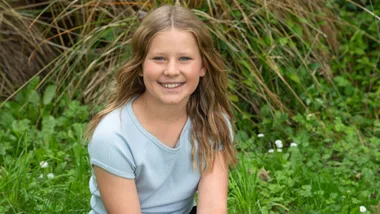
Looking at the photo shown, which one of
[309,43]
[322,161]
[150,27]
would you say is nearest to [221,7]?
[309,43]

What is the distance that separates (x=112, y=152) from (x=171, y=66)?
36cm

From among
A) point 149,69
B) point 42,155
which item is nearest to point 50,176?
point 42,155

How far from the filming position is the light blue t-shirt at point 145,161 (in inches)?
114

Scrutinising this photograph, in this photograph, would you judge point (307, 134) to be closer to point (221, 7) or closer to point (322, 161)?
point (322, 161)

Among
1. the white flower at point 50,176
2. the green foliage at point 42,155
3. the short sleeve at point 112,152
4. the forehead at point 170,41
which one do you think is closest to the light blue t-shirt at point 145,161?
the short sleeve at point 112,152

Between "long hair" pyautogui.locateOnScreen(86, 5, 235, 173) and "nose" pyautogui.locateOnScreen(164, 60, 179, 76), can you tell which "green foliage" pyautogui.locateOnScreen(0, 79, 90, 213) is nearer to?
"long hair" pyautogui.locateOnScreen(86, 5, 235, 173)

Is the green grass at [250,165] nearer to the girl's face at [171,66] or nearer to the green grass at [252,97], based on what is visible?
the green grass at [252,97]

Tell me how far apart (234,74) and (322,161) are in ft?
2.42

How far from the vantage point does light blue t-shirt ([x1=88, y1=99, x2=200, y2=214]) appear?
2.90 meters

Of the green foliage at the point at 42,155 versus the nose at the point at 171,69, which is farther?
the green foliage at the point at 42,155

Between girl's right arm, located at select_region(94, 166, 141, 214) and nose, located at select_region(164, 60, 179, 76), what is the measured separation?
406 mm

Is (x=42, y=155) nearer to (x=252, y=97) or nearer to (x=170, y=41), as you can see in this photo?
(x=252, y=97)

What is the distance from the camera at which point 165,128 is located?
3.02 m

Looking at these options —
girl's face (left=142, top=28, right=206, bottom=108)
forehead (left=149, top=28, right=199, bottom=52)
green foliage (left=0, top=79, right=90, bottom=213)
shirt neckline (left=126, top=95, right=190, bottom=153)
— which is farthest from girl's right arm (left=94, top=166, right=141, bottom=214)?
green foliage (left=0, top=79, right=90, bottom=213)
